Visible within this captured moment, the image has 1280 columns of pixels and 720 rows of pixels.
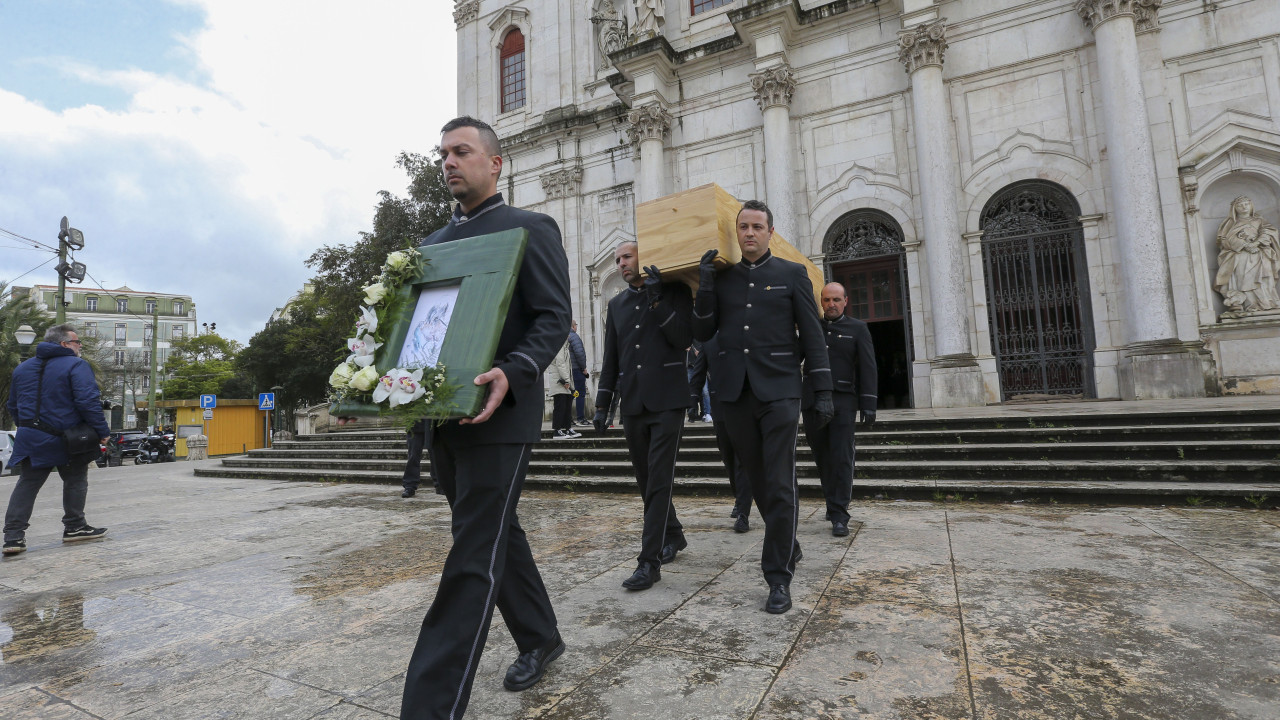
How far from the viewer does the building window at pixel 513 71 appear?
21.0 meters

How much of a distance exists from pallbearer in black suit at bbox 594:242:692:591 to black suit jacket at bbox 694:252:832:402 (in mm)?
307

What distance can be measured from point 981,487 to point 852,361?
205cm

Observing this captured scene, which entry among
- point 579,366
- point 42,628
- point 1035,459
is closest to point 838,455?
point 1035,459

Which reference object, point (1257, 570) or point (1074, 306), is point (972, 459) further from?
point (1074, 306)

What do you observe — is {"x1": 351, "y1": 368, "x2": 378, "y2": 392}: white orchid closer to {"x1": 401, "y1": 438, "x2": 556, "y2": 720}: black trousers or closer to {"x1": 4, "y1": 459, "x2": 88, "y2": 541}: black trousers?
{"x1": 401, "y1": 438, "x2": 556, "y2": 720}: black trousers

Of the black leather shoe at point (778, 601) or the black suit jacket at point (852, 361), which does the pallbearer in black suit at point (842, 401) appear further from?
the black leather shoe at point (778, 601)

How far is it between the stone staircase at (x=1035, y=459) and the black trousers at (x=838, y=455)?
1568mm

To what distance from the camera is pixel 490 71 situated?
21.4 metres

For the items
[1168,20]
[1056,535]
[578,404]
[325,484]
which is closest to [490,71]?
[578,404]

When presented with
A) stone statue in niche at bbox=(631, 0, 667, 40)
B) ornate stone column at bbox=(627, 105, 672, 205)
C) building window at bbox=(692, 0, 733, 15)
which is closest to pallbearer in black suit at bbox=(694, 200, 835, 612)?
ornate stone column at bbox=(627, 105, 672, 205)

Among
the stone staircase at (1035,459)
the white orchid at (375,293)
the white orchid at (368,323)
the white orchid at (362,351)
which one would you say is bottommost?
the stone staircase at (1035,459)

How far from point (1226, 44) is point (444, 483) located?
1633 centimetres

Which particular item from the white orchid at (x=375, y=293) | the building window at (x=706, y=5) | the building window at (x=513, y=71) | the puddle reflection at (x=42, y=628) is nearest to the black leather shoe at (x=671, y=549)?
the white orchid at (x=375, y=293)

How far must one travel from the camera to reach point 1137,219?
11180 millimetres
